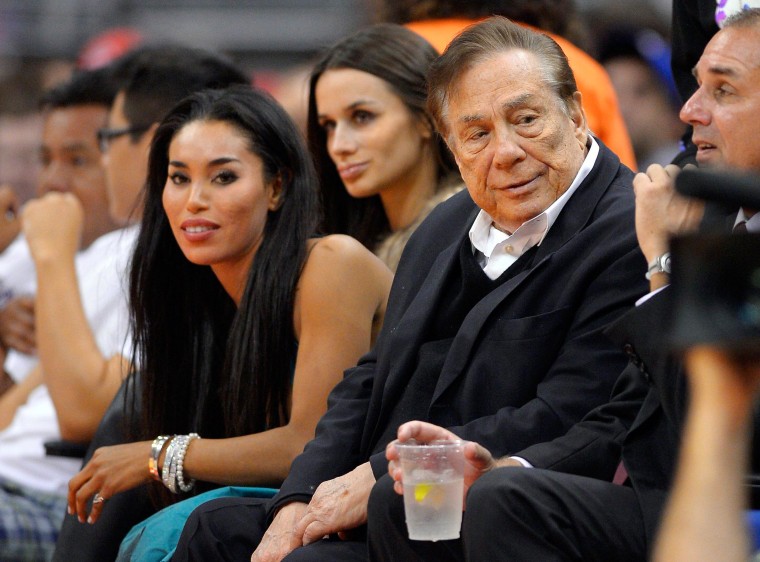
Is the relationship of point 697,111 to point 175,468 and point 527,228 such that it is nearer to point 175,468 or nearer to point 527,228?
point 527,228

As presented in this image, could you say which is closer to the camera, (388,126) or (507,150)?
(507,150)

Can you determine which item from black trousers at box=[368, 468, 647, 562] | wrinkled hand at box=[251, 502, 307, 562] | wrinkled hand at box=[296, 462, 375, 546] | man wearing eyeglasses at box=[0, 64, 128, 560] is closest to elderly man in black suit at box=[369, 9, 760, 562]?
black trousers at box=[368, 468, 647, 562]

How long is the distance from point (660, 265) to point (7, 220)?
12.6 ft

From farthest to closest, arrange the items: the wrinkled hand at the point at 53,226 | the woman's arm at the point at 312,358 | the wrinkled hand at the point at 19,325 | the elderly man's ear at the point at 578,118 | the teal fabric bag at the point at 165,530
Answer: the wrinkled hand at the point at 19,325
the wrinkled hand at the point at 53,226
the woman's arm at the point at 312,358
the teal fabric bag at the point at 165,530
the elderly man's ear at the point at 578,118

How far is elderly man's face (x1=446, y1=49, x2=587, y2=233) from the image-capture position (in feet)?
9.87

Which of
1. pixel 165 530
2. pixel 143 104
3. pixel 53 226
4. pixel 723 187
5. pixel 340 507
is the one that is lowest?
pixel 165 530

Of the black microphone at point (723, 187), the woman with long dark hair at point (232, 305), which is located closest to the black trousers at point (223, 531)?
the woman with long dark hair at point (232, 305)

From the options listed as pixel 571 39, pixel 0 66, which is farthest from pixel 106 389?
pixel 0 66

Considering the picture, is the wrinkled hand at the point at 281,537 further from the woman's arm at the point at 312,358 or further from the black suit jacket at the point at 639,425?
the black suit jacket at the point at 639,425

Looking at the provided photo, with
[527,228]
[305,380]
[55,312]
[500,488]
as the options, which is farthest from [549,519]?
[55,312]

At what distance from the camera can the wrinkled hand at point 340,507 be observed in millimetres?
2916

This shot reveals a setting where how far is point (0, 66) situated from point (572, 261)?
23.7 feet

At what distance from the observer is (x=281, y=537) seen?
304 cm

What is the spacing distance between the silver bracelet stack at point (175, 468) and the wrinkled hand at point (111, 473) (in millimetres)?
59
